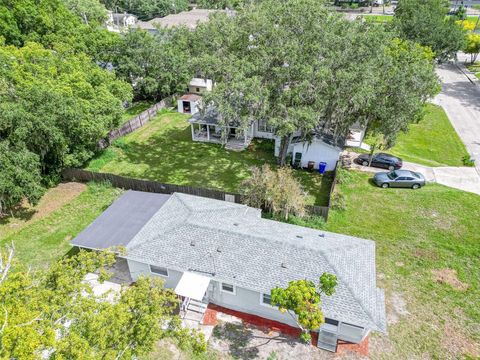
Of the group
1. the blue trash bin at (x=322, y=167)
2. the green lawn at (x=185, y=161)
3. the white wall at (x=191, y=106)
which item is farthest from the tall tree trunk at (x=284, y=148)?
the white wall at (x=191, y=106)

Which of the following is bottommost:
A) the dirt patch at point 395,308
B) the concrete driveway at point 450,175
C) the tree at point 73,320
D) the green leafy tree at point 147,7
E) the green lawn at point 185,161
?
the dirt patch at point 395,308

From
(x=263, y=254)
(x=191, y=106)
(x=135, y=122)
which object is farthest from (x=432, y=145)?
(x=135, y=122)

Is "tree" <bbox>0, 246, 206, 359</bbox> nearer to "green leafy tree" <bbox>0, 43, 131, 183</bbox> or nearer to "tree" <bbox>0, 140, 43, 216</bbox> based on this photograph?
"tree" <bbox>0, 140, 43, 216</bbox>

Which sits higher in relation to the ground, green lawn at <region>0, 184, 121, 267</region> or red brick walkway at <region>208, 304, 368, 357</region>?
green lawn at <region>0, 184, 121, 267</region>

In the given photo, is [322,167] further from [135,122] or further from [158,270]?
[135,122]

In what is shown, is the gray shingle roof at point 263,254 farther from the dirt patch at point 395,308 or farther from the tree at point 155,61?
the tree at point 155,61

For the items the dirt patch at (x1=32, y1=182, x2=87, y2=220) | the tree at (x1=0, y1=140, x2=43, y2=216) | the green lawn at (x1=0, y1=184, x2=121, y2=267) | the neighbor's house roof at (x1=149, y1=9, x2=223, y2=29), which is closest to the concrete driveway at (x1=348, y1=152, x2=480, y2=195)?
the green lawn at (x1=0, y1=184, x2=121, y2=267)

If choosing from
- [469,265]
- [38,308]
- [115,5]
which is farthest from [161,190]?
[115,5]

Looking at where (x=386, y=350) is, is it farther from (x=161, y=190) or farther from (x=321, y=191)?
(x=161, y=190)
